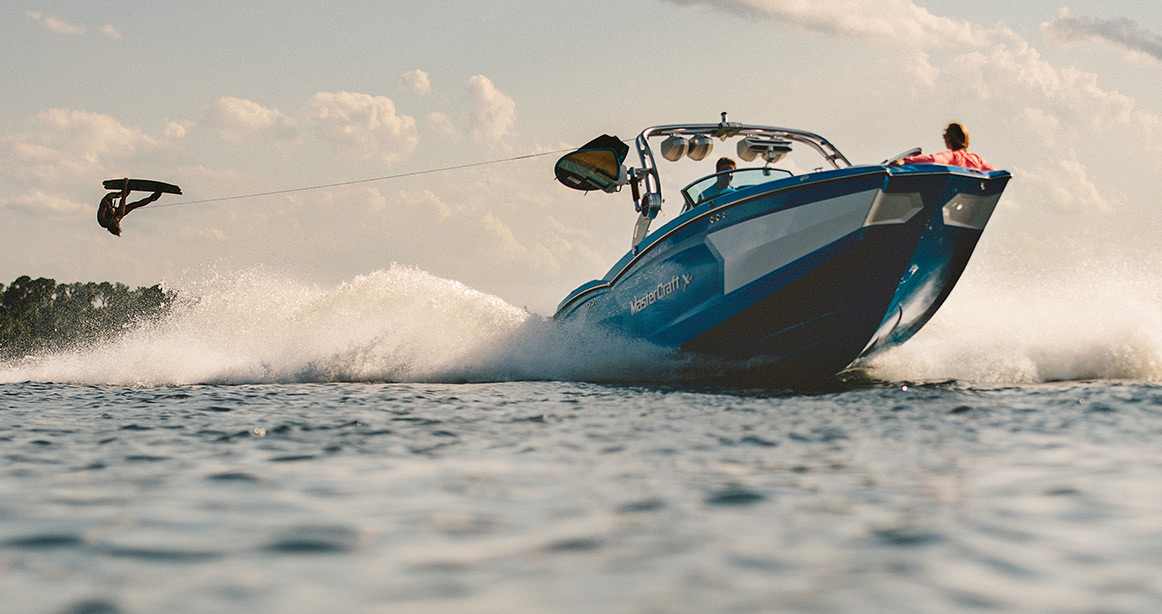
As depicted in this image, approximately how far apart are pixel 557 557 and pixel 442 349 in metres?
8.98

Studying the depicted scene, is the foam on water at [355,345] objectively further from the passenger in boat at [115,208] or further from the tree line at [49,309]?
the tree line at [49,309]

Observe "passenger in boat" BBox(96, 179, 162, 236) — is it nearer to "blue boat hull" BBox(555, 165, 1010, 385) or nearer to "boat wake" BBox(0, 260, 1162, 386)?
"boat wake" BBox(0, 260, 1162, 386)

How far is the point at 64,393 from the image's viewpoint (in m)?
9.08

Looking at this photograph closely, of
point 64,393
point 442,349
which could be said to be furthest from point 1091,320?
point 64,393

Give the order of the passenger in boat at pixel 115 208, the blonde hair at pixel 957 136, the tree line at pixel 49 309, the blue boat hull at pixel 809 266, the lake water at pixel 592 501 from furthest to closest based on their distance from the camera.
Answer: the tree line at pixel 49 309
the passenger in boat at pixel 115 208
the blonde hair at pixel 957 136
the blue boat hull at pixel 809 266
the lake water at pixel 592 501

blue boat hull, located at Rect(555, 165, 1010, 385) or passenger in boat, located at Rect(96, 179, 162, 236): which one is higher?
passenger in boat, located at Rect(96, 179, 162, 236)

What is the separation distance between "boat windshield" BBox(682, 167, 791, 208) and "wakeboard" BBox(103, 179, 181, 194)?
6770 mm

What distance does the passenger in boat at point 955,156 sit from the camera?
797 centimetres

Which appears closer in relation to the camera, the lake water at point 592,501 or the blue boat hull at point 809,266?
the lake water at point 592,501

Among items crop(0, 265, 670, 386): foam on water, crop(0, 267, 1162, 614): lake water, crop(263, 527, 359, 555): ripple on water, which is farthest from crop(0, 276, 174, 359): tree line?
crop(263, 527, 359, 555): ripple on water

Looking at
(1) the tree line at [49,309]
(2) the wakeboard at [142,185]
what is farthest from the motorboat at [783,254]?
Result: (1) the tree line at [49,309]

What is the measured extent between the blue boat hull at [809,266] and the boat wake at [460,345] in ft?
2.06

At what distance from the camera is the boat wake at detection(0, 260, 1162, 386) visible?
929 centimetres

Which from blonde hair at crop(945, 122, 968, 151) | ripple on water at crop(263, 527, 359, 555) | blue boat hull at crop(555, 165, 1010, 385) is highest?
blonde hair at crop(945, 122, 968, 151)
